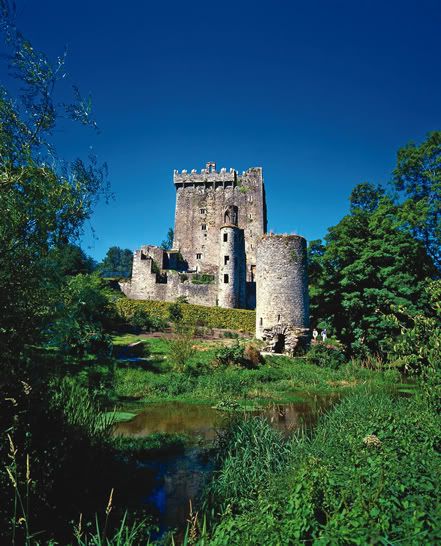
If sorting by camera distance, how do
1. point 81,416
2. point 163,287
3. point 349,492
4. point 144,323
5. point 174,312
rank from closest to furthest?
point 349,492 < point 81,416 < point 144,323 < point 174,312 < point 163,287

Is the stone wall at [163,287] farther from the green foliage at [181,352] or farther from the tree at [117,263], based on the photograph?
the tree at [117,263]

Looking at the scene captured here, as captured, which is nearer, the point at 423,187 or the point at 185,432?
the point at 185,432

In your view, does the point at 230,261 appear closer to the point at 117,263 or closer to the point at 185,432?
the point at 185,432

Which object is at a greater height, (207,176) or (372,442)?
(207,176)

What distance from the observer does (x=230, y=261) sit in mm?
40250

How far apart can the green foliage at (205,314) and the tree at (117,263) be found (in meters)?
70.3

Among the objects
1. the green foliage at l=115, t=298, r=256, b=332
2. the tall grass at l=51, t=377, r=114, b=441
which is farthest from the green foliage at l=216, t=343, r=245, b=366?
the green foliage at l=115, t=298, r=256, b=332

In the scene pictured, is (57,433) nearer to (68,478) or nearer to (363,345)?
(68,478)

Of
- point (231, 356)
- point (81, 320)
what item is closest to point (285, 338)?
point (231, 356)

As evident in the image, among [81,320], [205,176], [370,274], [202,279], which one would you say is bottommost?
[81,320]

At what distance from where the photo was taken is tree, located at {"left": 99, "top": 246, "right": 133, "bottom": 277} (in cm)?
10011

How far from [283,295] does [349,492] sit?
17.7 meters

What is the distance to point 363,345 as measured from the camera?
58.0 ft

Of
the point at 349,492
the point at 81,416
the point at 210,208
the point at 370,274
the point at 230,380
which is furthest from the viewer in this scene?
the point at 210,208
